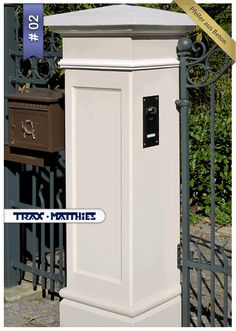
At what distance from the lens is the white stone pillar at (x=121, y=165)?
4.47 m

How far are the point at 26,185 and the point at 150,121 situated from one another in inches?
75.1

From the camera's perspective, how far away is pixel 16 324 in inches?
206

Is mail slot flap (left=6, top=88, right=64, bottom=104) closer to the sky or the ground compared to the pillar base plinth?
closer to the sky

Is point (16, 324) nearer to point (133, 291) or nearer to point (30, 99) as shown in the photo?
point (133, 291)

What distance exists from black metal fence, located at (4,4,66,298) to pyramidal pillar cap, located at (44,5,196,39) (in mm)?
673

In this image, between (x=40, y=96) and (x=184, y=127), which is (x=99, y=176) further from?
(x=40, y=96)

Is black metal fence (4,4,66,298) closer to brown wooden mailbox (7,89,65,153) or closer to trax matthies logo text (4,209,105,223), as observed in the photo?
trax matthies logo text (4,209,105,223)

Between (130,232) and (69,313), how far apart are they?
2.62 feet

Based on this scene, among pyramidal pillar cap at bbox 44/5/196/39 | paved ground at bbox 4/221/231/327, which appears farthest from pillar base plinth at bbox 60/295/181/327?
pyramidal pillar cap at bbox 44/5/196/39

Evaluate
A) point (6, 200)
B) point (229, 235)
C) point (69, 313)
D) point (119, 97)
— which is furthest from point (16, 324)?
point (229, 235)

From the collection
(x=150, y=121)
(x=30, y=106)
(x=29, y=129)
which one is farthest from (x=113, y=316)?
(x=30, y=106)

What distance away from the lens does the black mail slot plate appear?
4.54 metres

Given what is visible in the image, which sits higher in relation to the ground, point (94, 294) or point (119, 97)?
point (119, 97)

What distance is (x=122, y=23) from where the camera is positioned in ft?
14.2
